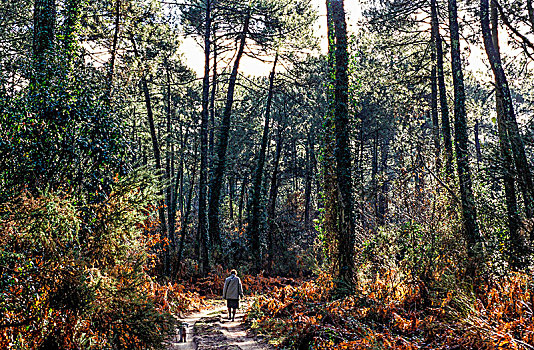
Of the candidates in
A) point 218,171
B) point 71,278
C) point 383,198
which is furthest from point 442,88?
point 71,278

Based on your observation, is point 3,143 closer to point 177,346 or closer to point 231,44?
point 177,346

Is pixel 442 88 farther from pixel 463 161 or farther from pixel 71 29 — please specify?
pixel 71 29

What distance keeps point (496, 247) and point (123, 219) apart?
6913 millimetres

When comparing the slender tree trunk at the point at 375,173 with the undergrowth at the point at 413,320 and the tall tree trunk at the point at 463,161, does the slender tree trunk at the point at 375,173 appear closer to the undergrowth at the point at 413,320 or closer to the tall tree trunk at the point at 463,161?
the tall tree trunk at the point at 463,161

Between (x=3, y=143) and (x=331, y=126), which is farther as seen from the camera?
(x=331, y=126)

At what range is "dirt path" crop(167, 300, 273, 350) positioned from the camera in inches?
335

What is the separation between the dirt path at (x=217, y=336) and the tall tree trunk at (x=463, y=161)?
4738mm

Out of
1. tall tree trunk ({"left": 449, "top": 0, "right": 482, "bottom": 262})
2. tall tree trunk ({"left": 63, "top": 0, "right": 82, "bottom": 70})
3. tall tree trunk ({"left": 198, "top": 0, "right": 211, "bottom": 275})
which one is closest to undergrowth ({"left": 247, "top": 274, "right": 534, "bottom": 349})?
tall tree trunk ({"left": 449, "top": 0, "right": 482, "bottom": 262})

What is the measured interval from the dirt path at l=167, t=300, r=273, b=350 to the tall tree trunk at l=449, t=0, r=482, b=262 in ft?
15.5

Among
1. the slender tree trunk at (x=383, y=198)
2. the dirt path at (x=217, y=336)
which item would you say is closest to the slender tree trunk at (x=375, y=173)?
the slender tree trunk at (x=383, y=198)

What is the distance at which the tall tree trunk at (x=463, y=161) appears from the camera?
9203mm

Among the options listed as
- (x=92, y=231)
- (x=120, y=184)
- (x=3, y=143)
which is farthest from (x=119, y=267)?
(x=3, y=143)

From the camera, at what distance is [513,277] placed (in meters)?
7.19

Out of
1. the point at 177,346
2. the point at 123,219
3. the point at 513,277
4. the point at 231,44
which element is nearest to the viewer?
the point at 513,277
